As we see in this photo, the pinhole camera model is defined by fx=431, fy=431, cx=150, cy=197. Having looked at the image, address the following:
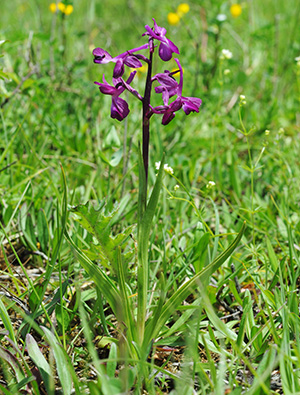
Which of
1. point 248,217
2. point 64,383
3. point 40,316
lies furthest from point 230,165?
point 64,383

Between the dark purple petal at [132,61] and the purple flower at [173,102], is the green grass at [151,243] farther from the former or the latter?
the dark purple petal at [132,61]

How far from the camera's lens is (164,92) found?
126cm

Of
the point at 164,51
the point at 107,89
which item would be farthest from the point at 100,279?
the point at 164,51

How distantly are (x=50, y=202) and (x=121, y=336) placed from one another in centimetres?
92

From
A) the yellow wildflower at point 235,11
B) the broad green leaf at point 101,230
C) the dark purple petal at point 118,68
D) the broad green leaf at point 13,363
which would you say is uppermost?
the yellow wildflower at point 235,11

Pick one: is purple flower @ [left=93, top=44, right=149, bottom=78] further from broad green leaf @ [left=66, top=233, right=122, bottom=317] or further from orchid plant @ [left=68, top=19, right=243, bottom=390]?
broad green leaf @ [left=66, top=233, right=122, bottom=317]

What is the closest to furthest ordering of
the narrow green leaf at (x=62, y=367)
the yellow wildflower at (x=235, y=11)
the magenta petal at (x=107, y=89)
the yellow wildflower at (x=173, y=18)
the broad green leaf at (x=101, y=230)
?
1. the narrow green leaf at (x=62, y=367)
2. the magenta petal at (x=107, y=89)
3. the broad green leaf at (x=101, y=230)
4. the yellow wildflower at (x=173, y=18)
5. the yellow wildflower at (x=235, y=11)

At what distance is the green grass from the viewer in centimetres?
122

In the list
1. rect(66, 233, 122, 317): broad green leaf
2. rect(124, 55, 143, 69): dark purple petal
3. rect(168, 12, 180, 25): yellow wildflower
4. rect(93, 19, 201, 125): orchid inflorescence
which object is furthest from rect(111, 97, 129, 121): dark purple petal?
rect(168, 12, 180, 25): yellow wildflower

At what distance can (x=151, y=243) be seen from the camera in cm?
173

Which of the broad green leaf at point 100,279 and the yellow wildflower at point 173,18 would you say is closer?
the broad green leaf at point 100,279

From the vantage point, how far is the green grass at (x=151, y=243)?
4.00ft

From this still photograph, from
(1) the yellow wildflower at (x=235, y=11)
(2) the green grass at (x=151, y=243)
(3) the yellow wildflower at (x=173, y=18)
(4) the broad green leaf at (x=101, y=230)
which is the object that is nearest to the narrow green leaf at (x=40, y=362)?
(2) the green grass at (x=151, y=243)

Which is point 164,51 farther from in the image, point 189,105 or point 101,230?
point 101,230
